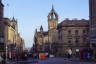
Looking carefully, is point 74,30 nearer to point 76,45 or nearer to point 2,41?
point 76,45

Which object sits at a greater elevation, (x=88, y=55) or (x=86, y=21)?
(x=86, y=21)

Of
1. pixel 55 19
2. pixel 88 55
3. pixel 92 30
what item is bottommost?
pixel 88 55

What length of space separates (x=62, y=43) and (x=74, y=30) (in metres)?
7.14

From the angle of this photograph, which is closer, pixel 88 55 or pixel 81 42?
pixel 88 55

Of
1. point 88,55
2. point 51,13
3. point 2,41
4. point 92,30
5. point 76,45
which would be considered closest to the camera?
point 88,55

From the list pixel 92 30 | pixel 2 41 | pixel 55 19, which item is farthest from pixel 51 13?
pixel 92 30

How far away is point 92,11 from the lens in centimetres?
9244

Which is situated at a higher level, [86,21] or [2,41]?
[86,21]

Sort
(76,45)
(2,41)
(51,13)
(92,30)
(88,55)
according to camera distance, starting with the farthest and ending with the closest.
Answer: (51,13), (76,45), (2,41), (92,30), (88,55)

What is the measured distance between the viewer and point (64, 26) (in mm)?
146750

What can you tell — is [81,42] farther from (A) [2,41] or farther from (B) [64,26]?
(A) [2,41]

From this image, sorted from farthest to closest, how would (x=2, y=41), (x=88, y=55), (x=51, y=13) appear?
(x=51, y=13)
(x=2, y=41)
(x=88, y=55)

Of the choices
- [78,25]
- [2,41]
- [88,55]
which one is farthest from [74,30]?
[88,55]

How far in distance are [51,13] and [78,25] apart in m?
50.2
